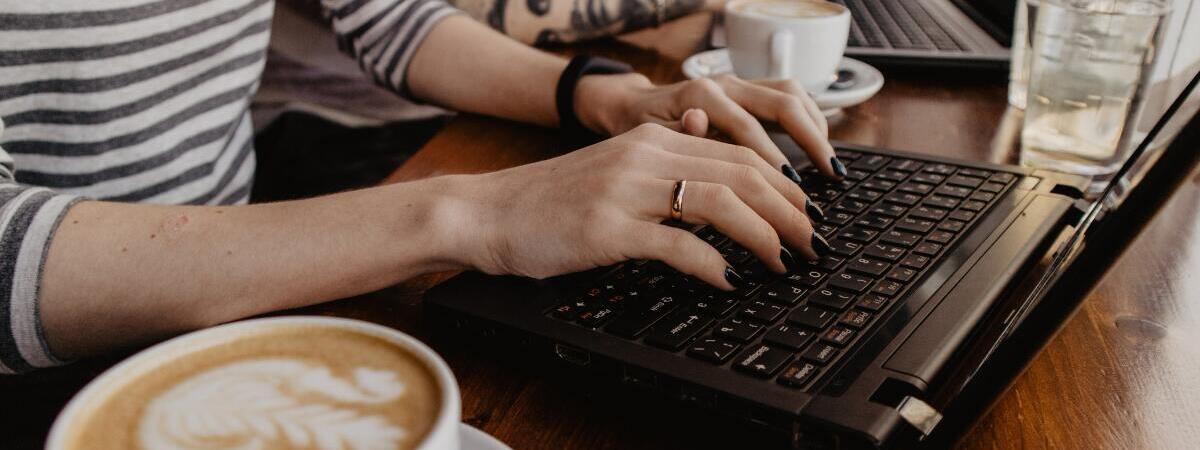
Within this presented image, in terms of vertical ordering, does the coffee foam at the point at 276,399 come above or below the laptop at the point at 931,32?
above

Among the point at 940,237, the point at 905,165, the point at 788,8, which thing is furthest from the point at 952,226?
the point at 788,8

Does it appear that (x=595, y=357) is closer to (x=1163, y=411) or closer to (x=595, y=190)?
(x=595, y=190)

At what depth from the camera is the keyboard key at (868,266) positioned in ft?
1.67

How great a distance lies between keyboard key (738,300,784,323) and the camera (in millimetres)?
456

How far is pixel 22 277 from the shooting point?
507 mm

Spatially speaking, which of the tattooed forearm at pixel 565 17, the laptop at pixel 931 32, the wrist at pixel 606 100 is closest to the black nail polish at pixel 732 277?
the wrist at pixel 606 100

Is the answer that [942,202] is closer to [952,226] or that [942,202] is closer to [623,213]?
[952,226]

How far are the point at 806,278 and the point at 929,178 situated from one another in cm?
21

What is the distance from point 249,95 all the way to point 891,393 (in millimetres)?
782

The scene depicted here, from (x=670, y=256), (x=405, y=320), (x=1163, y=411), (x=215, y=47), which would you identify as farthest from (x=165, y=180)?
(x=1163, y=411)

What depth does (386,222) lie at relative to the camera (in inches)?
21.6

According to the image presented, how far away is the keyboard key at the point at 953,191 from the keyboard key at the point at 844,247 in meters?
0.12

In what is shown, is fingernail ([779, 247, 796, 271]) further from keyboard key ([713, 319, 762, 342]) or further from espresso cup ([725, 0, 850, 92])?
espresso cup ([725, 0, 850, 92])

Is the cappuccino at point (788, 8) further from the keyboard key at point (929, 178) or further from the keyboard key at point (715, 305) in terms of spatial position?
the keyboard key at point (715, 305)
